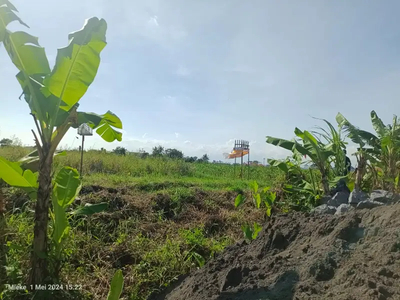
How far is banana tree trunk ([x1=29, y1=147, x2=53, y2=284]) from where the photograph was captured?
2.70 metres

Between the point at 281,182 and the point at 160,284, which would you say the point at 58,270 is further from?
the point at 281,182

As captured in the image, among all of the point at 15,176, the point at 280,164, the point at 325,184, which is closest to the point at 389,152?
the point at 325,184

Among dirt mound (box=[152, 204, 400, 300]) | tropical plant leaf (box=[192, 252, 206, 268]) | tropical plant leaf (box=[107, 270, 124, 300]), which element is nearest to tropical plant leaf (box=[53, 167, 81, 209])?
tropical plant leaf (box=[107, 270, 124, 300])

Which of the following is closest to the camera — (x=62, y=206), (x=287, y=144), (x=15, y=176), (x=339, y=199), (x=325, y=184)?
(x=15, y=176)

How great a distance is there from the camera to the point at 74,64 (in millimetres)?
2982

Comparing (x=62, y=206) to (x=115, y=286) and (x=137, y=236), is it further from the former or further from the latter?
(x=137, y=236)

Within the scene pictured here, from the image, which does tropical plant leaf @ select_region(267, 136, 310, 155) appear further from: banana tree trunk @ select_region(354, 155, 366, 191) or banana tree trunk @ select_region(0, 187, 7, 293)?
banana tree trunk @ select_region(0, 187, 7, 293)

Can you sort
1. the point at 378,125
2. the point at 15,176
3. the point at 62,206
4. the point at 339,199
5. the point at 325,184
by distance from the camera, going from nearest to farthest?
the point at 15,176, the point at 62,206, the point at 339,199, the point at 325,184, the point at 378,125

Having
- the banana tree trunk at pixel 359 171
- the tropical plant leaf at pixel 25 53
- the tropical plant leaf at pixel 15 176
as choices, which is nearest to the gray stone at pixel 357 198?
the banana tree trunk at pixel 359 171

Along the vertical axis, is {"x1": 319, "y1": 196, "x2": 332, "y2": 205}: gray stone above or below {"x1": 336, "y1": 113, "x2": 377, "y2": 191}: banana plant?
below

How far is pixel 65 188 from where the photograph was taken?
3043mm

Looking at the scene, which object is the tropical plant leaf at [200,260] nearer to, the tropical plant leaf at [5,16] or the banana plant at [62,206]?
the banana plant at [62,206]

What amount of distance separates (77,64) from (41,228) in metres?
1.59

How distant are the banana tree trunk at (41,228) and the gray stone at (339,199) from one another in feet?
12.0
